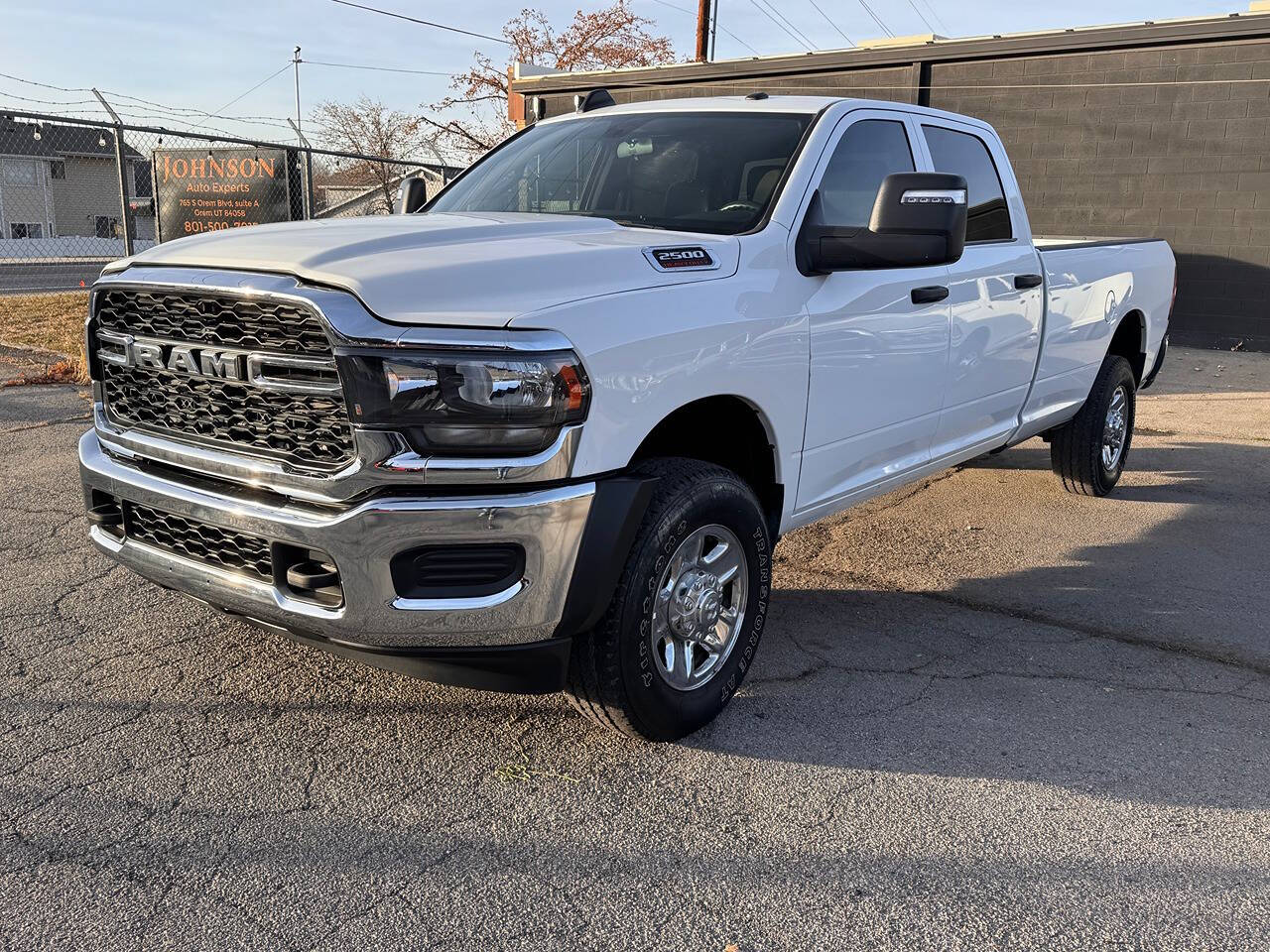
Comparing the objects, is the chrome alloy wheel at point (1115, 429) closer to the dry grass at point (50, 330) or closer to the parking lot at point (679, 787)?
the parking lot at point (679, 787)

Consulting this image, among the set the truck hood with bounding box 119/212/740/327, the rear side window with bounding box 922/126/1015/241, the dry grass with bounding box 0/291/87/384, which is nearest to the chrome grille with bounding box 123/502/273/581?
the truck hood with bounding box 119/212/740/327

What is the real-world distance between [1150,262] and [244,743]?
19.4 feet

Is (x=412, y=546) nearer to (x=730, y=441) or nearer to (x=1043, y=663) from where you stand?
(x=730, y=441)

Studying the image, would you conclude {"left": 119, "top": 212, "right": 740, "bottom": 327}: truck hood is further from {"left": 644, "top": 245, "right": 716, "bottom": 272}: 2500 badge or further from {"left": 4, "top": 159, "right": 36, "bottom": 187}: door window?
{"left": 4, "top": 159, "right": 36, "bottom": 187}: door window

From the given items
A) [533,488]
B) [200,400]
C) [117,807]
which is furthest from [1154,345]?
[117,807]

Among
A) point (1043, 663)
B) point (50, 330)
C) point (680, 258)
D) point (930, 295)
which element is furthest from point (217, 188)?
point (1043, 663)

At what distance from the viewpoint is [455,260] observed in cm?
288

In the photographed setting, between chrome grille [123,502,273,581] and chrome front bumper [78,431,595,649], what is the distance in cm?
5

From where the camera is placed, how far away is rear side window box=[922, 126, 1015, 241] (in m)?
4.76

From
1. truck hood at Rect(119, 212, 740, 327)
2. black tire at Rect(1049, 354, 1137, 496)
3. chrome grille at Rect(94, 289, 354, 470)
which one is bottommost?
black tire at Rect(1049, 354, 1137, 496)

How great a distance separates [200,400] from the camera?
9.80 ft

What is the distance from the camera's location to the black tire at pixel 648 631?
293 cm

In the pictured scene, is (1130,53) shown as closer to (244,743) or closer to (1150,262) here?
(1150,262)

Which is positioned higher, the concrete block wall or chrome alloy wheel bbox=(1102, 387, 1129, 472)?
the concrete block wall
